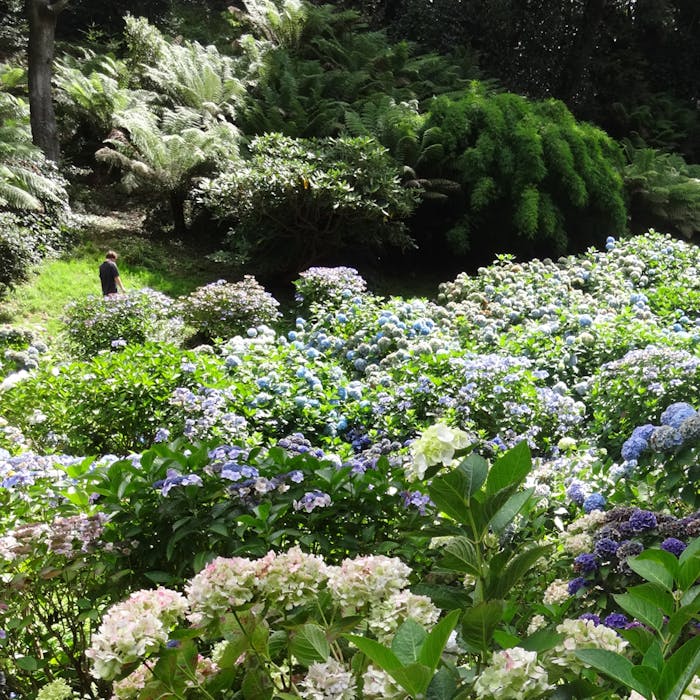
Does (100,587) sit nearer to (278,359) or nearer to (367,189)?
(278,359)

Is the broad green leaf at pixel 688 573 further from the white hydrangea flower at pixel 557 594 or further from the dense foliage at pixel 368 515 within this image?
the white hydrangea flower at pixel 557 594

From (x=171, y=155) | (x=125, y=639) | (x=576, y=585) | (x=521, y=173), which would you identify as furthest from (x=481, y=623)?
(x=171, y=155)

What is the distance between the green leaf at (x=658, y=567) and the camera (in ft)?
3.19

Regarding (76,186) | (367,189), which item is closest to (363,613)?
(367,189)

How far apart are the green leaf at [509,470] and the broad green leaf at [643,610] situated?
0.21 meters

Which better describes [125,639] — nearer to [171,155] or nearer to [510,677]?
[510,677]

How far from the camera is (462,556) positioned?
104 cm

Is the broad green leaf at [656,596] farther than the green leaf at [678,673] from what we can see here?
Yes

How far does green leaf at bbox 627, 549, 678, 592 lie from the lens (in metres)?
0.97

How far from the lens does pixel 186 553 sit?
2.23m

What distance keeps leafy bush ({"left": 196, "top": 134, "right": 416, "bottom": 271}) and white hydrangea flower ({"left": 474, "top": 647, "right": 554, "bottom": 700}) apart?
7634 millimetres

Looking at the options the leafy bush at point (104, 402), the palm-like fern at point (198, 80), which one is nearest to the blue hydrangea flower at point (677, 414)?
the leafy bush at point (104, 402)

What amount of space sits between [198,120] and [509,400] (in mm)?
8670

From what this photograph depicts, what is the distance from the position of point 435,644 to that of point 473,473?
0.25 meters
